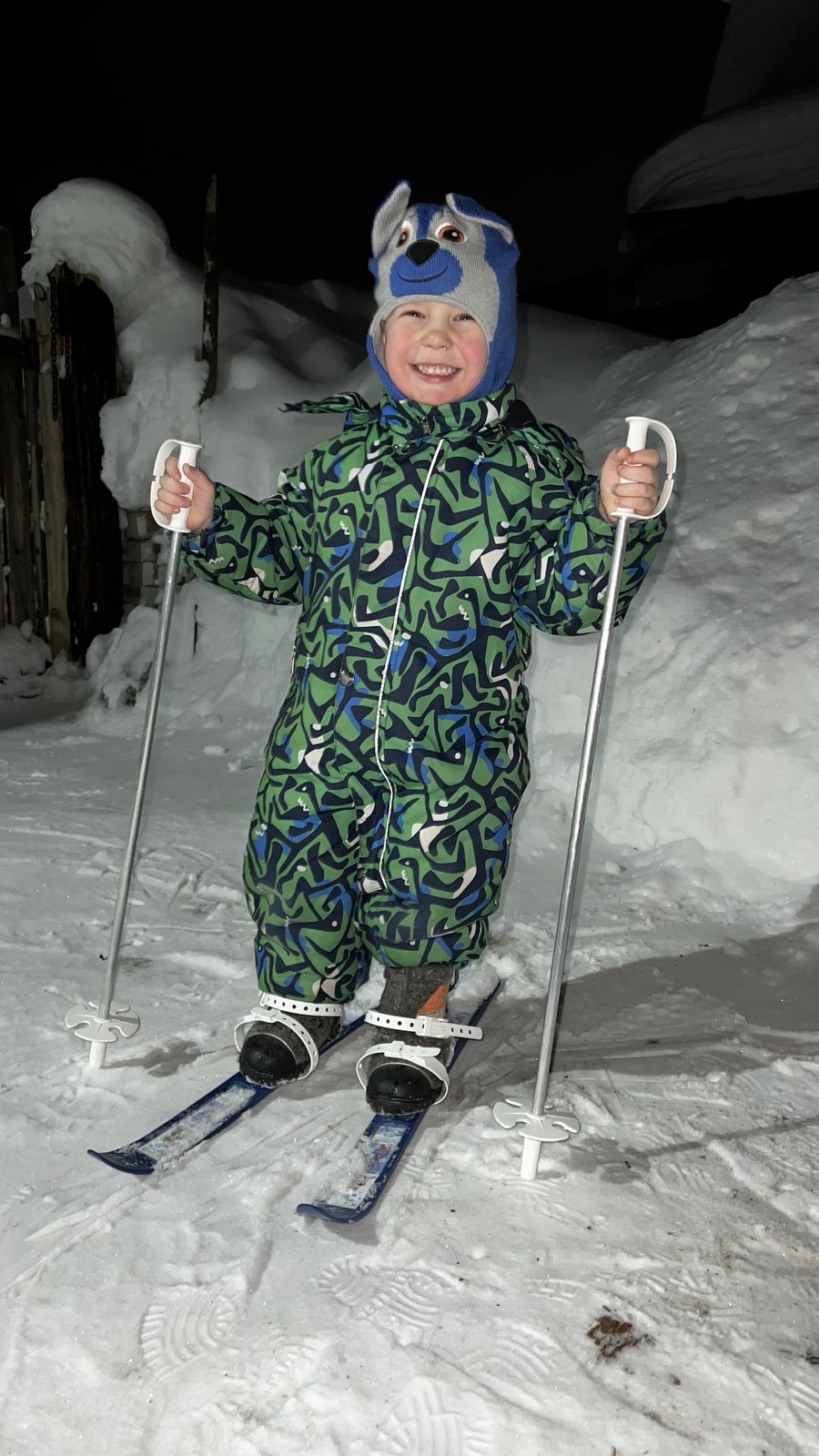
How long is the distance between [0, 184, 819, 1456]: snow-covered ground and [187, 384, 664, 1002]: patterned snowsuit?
0.37 metres

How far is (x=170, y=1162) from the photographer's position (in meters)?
1.74

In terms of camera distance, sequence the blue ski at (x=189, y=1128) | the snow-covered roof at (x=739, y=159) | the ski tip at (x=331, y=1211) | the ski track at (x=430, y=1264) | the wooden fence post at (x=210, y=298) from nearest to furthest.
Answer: the ski track at (x=430, y=1264) < the ski tip at (x=331, y=1211) < the blue ski at (x=189, y=1128) < the wooden fence post at (x=210, y=298) < the snow-covered roof at (x=739, y=159)

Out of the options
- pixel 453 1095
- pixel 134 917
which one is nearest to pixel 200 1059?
pixel 453 1095

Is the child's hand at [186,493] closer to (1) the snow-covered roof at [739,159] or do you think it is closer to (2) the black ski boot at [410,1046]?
(2) the black ski boot at [410,1046]

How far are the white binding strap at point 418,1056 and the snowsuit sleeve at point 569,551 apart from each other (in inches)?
30.9

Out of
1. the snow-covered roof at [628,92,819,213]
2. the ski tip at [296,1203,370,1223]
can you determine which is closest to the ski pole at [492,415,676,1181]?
the ski tip at [296,1203,370,1223]

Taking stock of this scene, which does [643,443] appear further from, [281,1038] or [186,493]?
[281,1038]

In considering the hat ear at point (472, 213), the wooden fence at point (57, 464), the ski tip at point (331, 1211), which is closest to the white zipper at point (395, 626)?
the hat ear at point (472, 213)

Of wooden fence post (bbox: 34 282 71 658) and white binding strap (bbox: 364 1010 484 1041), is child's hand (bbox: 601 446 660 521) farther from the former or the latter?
wooden fence post (bbox: 34 282 71 658)

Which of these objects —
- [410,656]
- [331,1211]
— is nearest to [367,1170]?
[331,1211]

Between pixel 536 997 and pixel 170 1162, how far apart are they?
0.99 meters

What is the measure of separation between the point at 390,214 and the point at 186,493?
65cm

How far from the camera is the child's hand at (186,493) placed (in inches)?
75.4

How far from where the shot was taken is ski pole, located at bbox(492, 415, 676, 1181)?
68.9 inches
